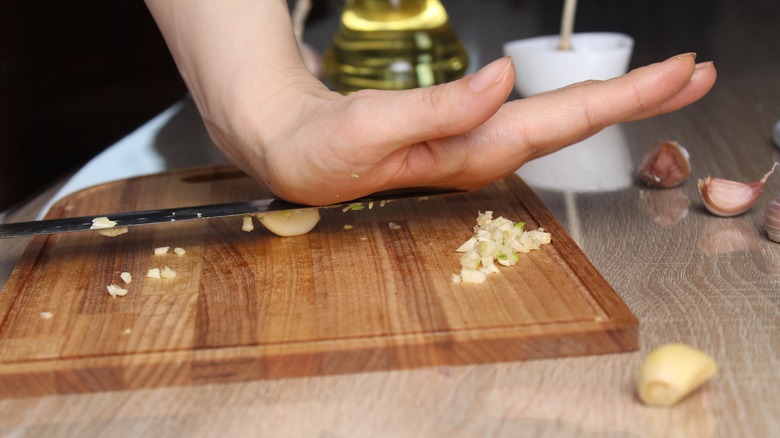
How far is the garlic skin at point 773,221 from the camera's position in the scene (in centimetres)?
78

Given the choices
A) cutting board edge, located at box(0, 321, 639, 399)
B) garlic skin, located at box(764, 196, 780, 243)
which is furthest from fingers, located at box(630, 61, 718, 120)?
cutting board edge, located at box(0, 321, 639, 399)

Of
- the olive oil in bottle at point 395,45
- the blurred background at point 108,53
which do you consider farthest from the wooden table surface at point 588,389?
the blurred background at point 108,53

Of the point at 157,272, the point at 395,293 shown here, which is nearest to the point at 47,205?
the point at 157,272

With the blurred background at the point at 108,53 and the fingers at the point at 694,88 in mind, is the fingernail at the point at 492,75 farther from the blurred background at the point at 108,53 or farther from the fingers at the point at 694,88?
the blurred background at the point at 108,53

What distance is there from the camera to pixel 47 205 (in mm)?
1020

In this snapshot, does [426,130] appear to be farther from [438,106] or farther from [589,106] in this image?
[589,106]

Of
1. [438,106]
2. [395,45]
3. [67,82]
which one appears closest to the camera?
[438,106]

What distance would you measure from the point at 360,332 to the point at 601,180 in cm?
47

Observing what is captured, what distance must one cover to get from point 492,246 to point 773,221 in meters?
0.24

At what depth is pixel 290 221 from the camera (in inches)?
32.1

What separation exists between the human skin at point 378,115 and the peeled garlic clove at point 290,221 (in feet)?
0.09

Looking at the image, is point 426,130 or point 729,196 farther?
point 729,196

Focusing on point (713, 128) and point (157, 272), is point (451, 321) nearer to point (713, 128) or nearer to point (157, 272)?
point (157, 272)

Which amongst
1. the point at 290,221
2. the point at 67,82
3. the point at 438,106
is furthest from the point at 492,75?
the point at 67,82
